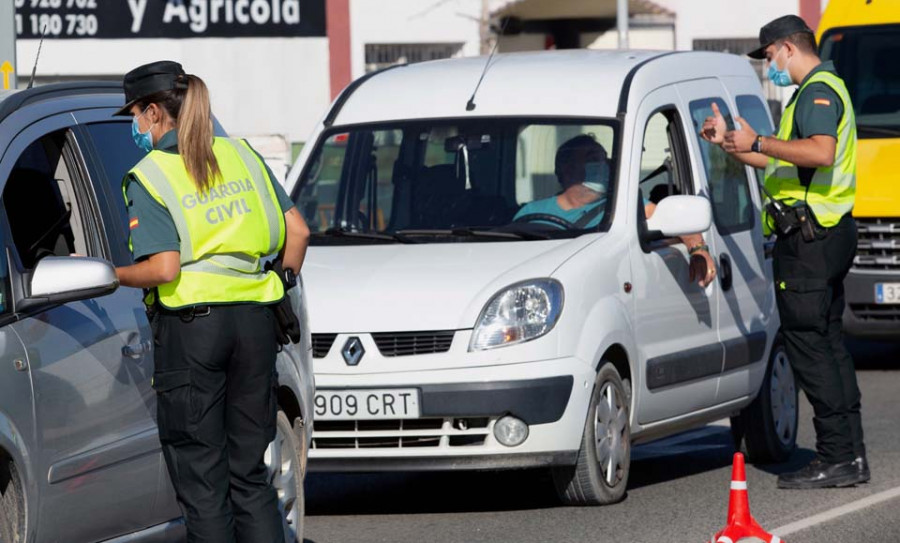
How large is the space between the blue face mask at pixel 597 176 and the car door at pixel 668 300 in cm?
13

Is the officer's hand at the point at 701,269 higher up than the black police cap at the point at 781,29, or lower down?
lower down

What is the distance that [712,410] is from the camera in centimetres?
918

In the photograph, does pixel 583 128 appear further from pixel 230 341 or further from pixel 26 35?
pixel 26 35

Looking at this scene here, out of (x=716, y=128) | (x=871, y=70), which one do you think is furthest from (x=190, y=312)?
(x=871, y=70)

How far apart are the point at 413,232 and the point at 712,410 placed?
5.67 ft

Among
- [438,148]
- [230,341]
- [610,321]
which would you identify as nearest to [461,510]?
[610,321]

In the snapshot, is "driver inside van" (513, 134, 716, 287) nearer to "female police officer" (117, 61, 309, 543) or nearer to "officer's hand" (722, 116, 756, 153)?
"officer's hand" (722, 116, 756, 153)

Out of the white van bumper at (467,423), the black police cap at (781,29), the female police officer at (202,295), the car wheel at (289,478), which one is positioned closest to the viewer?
the female police officer at (202,295)

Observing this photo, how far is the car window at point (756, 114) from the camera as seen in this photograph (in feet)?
33.3

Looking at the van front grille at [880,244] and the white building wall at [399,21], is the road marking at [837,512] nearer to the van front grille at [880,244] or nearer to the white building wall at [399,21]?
the van front grille at [880,244]

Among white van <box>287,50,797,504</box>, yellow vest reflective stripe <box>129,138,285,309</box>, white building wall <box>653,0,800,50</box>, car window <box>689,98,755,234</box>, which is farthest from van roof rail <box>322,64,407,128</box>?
white building wall <box>653,0,800,50</box>

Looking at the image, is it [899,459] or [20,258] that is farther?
[899,459]

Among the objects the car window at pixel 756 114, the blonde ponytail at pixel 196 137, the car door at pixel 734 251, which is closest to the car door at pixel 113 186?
the blonde ponytail at pixel 196 137

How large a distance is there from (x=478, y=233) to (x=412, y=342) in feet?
2.95
